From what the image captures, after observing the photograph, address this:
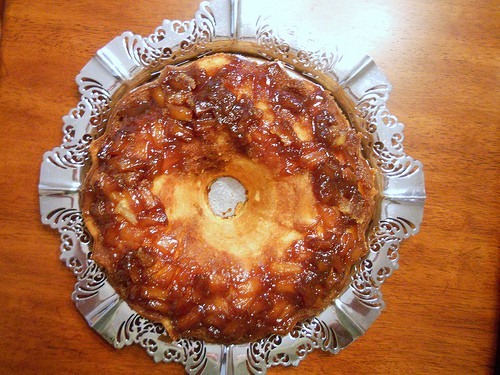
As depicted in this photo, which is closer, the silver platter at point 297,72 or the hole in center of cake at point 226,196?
the silver platter at point 297,72

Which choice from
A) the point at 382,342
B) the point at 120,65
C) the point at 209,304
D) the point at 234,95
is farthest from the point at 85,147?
the point at 382,342

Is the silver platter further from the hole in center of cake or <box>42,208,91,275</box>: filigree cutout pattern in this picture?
the hole in center of cake

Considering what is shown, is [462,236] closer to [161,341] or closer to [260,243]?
[260,243]

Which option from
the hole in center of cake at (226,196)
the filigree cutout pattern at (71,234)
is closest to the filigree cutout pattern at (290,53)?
the hole in center of cake at (226,196)

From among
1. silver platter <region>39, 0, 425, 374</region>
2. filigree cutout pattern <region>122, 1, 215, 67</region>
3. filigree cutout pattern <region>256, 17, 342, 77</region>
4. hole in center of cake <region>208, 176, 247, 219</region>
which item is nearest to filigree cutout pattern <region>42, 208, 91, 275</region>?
silver platter <region>39, 0, 425, 374</region>

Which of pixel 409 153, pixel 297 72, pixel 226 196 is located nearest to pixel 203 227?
pixel 226 196

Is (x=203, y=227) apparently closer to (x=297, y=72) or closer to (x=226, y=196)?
(x=226, y=196)

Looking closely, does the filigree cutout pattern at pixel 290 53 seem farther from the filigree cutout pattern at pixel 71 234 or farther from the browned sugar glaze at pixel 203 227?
the filigree cutout pattern at pixel 71 234
